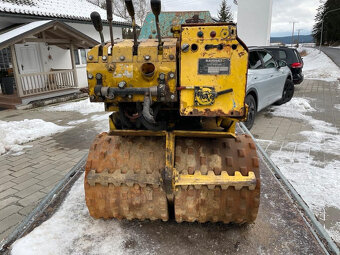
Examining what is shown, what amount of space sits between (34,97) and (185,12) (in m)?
8.82

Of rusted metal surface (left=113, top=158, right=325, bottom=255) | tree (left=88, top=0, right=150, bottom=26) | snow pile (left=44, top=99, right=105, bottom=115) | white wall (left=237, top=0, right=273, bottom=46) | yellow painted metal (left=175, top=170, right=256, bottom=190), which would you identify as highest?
tree (left=88, top=0, right=150, bottom=26)

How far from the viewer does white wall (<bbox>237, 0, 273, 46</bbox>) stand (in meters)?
18.0

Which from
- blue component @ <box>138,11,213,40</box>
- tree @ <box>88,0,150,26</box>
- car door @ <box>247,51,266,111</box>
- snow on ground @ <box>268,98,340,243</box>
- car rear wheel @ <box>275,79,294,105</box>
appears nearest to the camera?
snow on ground @ <box>268,98,340,243</box>

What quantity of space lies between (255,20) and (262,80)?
1320 cm

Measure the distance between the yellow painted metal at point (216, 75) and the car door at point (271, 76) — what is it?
17.4 feet

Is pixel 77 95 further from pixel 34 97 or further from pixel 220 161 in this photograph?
pixel 220 161

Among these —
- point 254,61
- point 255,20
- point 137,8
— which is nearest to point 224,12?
point 137,8

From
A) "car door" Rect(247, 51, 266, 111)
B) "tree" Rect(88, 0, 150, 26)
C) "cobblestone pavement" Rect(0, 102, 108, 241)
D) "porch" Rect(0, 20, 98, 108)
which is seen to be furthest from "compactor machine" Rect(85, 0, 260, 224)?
"tree" Rect(88, 0, 150, 26)

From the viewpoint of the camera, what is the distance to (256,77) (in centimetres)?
671

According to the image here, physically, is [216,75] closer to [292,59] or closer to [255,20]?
[292,59]

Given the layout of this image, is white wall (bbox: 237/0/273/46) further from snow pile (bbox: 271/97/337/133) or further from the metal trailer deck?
the metal trailer deck

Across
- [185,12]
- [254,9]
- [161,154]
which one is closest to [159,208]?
[161,154]

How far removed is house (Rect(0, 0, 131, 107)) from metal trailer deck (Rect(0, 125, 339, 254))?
9.16 meters

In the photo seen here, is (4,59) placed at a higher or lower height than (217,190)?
higher
